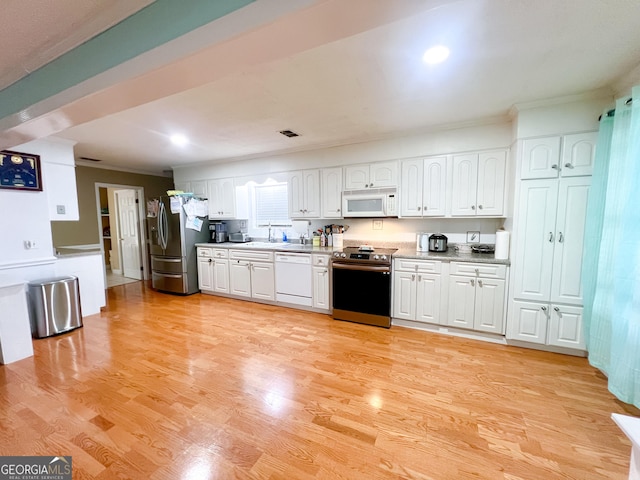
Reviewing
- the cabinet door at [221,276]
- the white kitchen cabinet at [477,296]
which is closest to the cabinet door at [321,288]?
the white kitchen cabinet at [477,296]

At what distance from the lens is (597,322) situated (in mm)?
2090

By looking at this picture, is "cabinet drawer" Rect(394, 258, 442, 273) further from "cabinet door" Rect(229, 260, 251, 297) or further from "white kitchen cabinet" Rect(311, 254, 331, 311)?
"cabinet door" Rect(229, 260, 251, 297)

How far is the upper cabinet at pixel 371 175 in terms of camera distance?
3404 millimetres

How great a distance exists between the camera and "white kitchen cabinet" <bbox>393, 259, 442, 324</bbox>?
305cm

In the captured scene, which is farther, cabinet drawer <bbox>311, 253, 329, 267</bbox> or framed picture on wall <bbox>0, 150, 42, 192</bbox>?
cabinet drawer <bbox>311, 253, 329, 267</bbox>

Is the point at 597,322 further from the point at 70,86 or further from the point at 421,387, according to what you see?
the point at 70,86

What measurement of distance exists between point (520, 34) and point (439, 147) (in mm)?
1657

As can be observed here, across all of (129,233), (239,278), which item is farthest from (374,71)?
(129,233)

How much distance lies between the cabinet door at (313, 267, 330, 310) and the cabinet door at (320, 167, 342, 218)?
2.76ft

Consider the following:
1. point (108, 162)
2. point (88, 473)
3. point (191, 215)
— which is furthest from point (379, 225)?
point (108, 162)

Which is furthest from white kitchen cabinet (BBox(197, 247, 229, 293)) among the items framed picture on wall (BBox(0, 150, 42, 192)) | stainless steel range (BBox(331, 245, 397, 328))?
framed picture on wall (BBox(0, 150, 42, 192))

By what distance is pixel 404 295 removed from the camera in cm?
319

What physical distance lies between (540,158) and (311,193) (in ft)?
8.86

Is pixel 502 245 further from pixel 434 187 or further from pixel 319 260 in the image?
pixel 319 260
